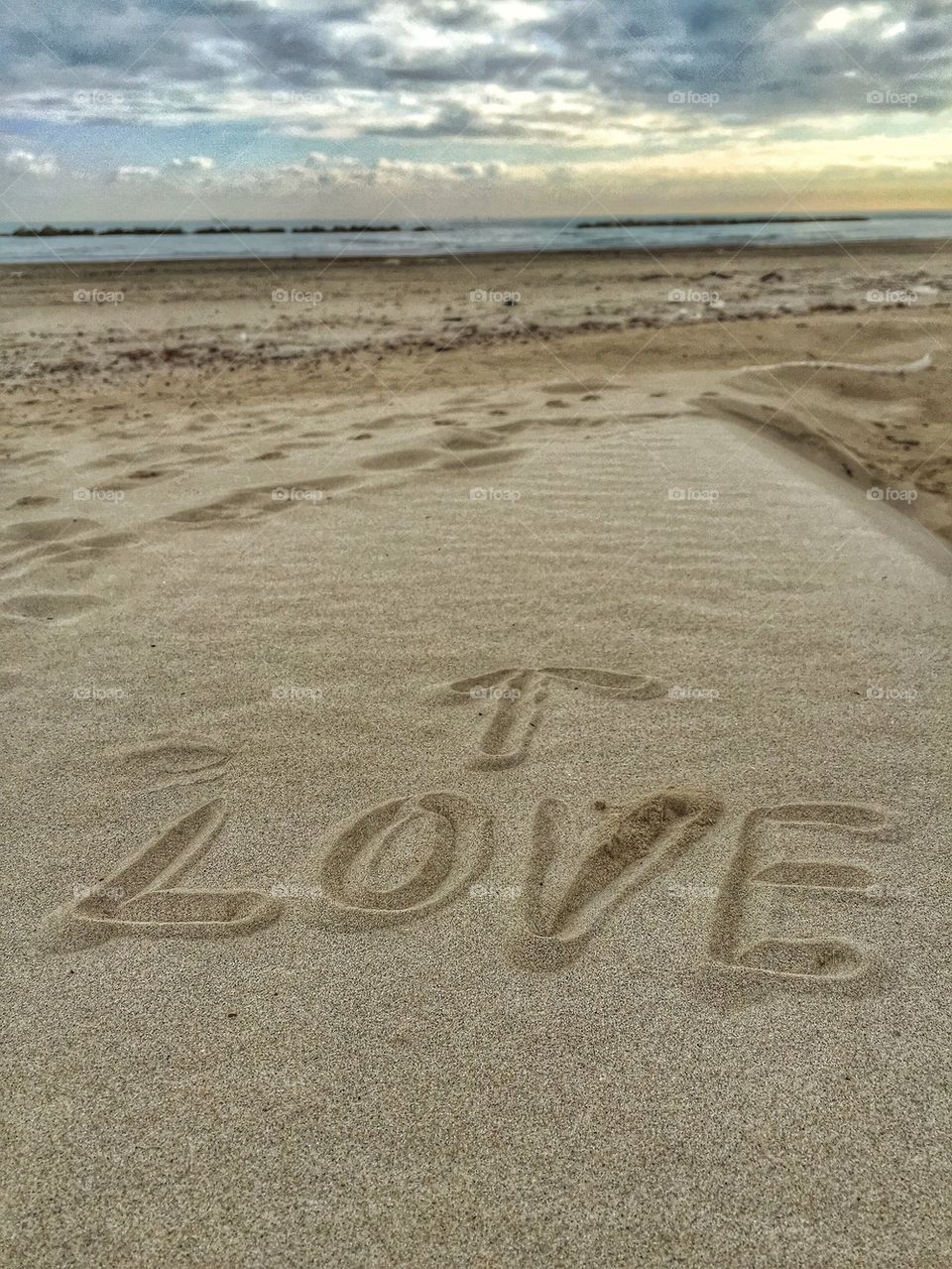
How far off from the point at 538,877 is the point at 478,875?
0.49ft

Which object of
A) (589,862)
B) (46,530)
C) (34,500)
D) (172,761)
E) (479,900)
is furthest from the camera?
(34,500)

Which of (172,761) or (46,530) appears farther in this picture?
(46,530)

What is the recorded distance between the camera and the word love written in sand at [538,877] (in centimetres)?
206

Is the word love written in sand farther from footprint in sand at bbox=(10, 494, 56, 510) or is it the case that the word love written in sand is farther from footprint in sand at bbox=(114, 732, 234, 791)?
footprint in sand at bbox=(10, 494, 56, 510)

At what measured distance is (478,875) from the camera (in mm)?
2275

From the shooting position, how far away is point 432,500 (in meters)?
4.76

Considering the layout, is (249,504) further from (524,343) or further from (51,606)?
(524,343)

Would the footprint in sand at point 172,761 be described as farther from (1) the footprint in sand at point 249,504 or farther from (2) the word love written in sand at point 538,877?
(1) the footprint in sand at point 249,504

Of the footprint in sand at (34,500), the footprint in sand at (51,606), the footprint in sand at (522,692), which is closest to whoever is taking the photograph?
the footprint in sand at (522,692)

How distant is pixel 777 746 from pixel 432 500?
250cm

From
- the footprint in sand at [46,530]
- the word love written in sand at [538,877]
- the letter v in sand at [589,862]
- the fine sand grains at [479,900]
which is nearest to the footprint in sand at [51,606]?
the fine sand grains at [479,900]

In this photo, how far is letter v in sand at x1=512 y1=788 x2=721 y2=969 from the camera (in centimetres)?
208

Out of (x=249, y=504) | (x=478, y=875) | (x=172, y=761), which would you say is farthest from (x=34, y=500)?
(x=478, y=875)

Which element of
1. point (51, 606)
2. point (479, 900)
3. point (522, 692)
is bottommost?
point (479, 900)
